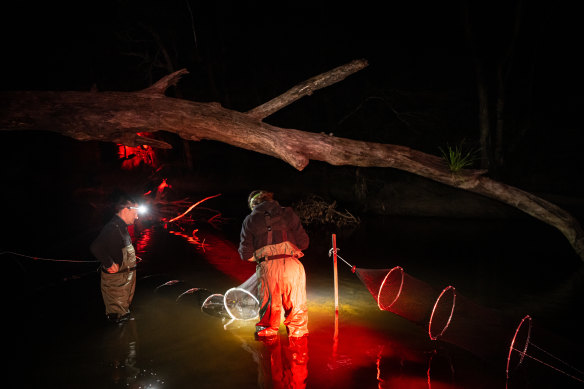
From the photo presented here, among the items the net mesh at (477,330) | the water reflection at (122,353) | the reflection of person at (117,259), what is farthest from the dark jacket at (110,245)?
the net mesh at (477,330)

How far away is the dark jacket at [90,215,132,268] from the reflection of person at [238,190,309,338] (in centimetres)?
191

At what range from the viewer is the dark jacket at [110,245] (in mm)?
5309

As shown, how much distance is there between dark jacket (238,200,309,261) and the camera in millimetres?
5035

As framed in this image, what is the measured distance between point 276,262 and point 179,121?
97.0 inches

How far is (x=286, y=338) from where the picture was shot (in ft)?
17.1

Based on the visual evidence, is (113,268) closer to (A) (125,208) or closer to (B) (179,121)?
(A) (125,208)

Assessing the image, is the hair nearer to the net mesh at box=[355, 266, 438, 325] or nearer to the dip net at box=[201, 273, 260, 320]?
the dip net at box=[201, 273, 260, 320]

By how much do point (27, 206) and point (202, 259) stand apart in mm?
6416

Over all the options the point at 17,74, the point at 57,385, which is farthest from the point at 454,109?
the point at 57,385

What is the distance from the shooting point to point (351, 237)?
13.6 metres

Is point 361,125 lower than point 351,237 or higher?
higher

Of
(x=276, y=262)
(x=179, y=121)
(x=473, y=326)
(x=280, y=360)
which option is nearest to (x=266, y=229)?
(x=276, y=262)

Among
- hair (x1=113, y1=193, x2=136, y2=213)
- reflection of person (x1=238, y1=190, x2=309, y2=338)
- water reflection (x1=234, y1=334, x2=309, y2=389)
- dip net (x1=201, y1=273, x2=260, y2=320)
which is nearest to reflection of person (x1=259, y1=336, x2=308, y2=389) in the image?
water reflection (x1=234, y1=334, x2=309, y2=389)

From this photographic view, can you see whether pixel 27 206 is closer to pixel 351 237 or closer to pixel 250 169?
pixel 351 237
